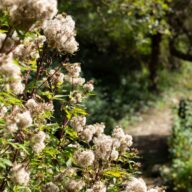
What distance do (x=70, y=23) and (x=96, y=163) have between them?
1107 mm

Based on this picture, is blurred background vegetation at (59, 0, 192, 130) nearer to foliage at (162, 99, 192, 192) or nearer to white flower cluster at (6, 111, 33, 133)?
foliage at (162, 99, 192, 192)

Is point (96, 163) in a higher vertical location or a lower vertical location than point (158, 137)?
higher

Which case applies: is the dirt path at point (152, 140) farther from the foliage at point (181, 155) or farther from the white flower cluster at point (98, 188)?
the white flower cluster at point (98, 188)

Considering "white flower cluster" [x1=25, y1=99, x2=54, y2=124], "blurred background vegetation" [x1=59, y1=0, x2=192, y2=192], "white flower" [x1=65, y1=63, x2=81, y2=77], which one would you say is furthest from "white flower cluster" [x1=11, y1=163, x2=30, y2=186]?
"blurred background vegetation" [x1=59, y1=0, x2=192, y2=192]

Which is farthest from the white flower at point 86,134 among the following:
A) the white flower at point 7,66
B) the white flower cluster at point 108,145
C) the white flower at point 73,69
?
the white flower at point 7,66

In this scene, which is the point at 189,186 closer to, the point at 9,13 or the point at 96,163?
the point at 96,163

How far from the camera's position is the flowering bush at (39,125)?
2.53 m

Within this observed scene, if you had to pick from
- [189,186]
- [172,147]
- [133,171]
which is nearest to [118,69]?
[172,147]

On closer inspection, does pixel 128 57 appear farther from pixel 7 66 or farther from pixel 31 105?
pixel 7 66

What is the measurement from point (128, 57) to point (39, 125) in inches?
663

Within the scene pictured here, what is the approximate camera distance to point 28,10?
2438mm

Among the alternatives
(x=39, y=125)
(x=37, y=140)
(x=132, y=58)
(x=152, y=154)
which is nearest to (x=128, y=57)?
(x=132, y=58)

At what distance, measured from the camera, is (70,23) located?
10.6ft

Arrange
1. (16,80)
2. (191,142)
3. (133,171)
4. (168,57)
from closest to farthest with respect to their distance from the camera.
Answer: (16,80) → (133,171) → (191,142) → (168,57)
